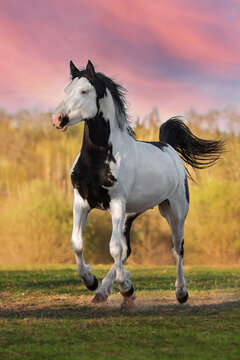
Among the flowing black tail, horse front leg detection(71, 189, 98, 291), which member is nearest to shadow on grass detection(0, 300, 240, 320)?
horse front leg detection(71, 189, 98, 291)

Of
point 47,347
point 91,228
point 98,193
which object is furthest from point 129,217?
point 91,228

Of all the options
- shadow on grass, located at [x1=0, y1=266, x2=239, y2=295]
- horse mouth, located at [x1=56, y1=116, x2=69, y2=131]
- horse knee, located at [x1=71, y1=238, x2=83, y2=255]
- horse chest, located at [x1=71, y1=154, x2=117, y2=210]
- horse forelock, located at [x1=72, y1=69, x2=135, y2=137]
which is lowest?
shadow on grass, located at [x1=0, y1=266, x2=239, y2=295]

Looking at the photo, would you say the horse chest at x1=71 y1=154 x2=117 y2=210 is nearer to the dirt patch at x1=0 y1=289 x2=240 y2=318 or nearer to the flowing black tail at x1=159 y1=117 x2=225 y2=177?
the dirt patch at x1=0 y1=289 x2=240 y2=318

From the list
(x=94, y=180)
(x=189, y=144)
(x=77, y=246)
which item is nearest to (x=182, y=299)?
(x=77, y=246)

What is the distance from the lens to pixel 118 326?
518 centimetres

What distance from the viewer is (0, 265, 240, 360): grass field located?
4152mm

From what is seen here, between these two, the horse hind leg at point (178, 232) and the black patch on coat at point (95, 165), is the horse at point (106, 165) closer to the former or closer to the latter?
the black patch on coat at point (95, 165)

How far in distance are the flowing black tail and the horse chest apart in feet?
8.95

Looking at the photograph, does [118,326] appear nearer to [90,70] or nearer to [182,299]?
[182,299]

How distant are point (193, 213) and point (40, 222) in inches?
222

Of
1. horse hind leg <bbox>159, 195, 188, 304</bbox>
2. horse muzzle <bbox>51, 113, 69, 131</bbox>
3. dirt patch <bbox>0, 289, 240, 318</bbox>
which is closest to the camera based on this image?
horse muzzle <bbox>51, 113, 69, 131</bbox>

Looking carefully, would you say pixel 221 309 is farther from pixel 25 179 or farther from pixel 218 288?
pixel 25 179

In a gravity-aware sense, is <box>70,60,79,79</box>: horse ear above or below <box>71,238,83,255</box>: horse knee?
above

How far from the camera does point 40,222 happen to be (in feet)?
61.0
